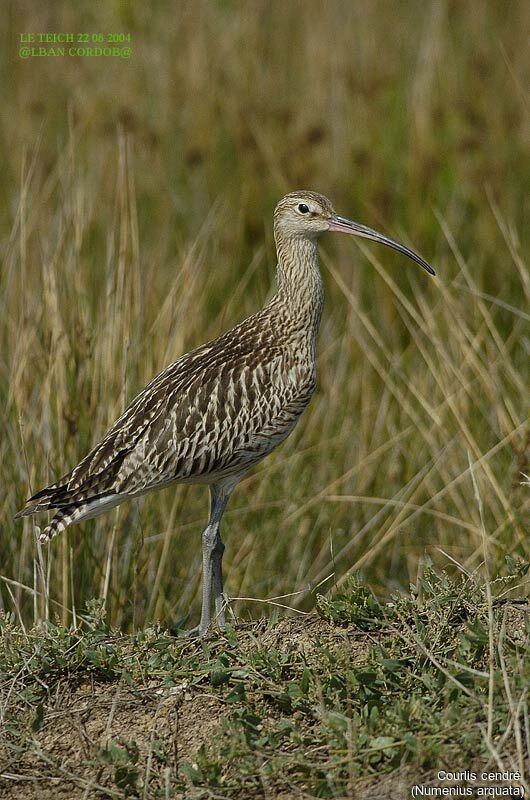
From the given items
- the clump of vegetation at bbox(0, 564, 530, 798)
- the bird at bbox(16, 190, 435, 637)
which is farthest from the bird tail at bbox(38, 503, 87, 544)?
the clump of vegetation at bbox(0, 564, 530, 798)

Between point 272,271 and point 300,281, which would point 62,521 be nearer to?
point 300,281

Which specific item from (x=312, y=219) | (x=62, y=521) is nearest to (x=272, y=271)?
(x=312, y=219)

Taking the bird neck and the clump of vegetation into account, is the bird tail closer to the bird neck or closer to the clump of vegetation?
the clump of vegetation

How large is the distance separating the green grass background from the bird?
0.44 meters

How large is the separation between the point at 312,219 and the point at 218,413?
3.44ft

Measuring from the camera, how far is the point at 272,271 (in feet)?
24.8

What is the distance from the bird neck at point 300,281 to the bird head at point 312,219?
0.05 metres

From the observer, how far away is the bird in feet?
15.6

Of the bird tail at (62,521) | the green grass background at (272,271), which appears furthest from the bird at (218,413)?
the green grass background at (272,271)

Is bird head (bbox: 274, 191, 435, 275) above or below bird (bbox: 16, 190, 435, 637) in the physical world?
above

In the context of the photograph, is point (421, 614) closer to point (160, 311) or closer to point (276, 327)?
point (276, 327)

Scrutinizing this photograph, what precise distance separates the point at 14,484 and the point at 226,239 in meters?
3.04

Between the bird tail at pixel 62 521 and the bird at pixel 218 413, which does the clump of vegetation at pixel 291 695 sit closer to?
the bird tail at pixel 62 521

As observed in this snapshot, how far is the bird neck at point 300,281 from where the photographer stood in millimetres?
5270
